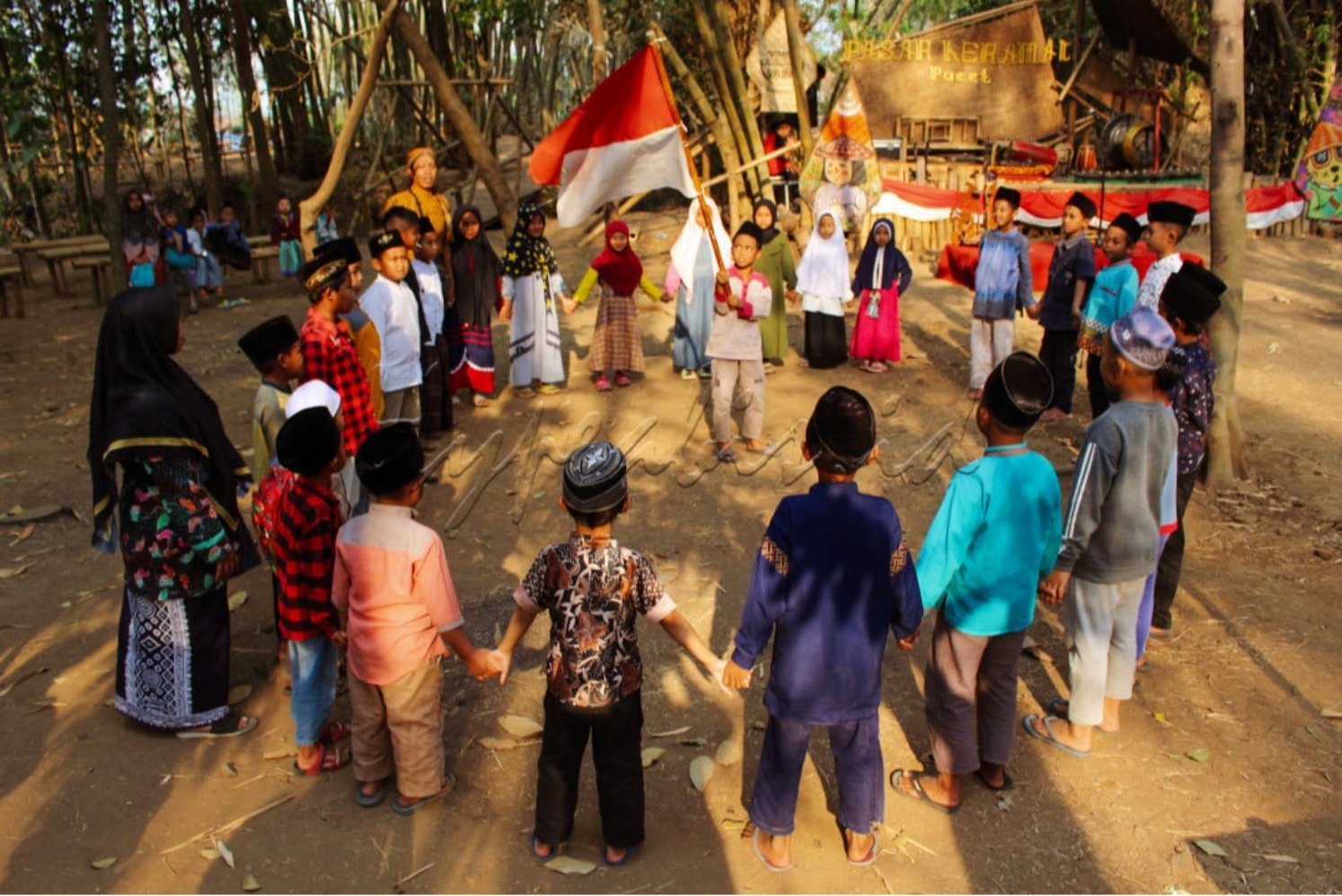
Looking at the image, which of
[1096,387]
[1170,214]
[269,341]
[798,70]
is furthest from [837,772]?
[798,70]

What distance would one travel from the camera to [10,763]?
4031 mm

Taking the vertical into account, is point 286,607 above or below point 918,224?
below

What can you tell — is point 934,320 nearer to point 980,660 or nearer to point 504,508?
point 504,508

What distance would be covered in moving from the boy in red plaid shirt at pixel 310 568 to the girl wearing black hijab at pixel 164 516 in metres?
0.39

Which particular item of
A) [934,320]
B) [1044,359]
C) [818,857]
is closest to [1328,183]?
[934,320]

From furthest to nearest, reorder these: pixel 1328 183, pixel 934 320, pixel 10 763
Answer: pixel 1328 183
pixel 934 320
pixel 10 763

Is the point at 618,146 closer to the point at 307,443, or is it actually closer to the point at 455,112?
the point at 455,112

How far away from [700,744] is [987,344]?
5596 mm

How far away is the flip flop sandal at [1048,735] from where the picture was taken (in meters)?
4.05

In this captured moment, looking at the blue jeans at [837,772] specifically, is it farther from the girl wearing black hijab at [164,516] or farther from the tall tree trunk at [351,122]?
the tall tree trunk at [351,122]

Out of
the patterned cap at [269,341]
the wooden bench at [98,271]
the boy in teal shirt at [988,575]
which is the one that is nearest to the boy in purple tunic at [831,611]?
the boy in teal shirt at [988,575]

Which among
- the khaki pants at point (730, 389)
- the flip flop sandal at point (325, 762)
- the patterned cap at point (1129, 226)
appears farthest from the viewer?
the khaki pants at point (730, 389)

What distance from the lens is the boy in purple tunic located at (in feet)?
10.2

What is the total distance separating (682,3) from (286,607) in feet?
53.9
